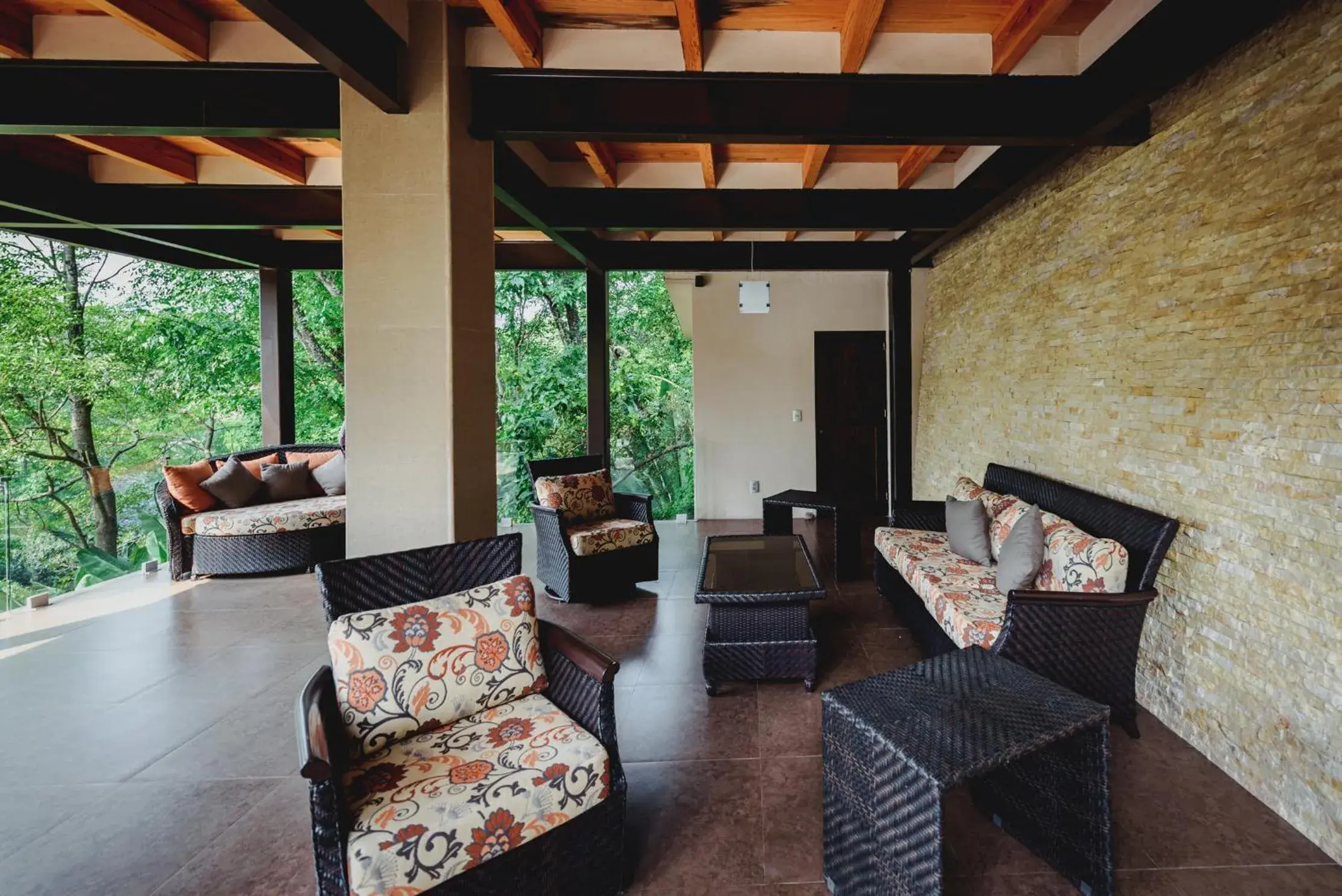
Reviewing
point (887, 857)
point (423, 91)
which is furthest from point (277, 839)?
point (423, 91)

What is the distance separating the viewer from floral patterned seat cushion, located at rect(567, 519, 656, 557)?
382 centimetres

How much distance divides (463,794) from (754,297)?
524cm

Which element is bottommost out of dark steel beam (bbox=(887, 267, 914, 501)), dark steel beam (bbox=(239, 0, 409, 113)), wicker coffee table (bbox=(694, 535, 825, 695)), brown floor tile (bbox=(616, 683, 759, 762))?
brown floor tile (bbox=(616, 683, 759, 762))

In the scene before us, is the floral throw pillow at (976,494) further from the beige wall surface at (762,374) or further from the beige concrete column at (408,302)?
the beige concrete column at (408,302)

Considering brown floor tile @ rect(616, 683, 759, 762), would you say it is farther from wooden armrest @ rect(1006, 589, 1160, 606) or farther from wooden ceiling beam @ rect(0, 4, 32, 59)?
wooden ceiling beam @ rect(0, 4, 32, 59)

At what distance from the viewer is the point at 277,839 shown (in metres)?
1.82

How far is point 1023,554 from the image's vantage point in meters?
2.55

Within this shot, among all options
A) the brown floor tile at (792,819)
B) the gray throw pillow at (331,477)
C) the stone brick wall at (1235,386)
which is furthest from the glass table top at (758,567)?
the gray throw pillow at (331,477)

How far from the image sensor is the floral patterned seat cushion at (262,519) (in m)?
4.52

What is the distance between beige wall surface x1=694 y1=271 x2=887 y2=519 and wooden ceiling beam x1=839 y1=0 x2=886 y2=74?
397 cm

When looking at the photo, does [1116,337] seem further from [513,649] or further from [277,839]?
[277,839]

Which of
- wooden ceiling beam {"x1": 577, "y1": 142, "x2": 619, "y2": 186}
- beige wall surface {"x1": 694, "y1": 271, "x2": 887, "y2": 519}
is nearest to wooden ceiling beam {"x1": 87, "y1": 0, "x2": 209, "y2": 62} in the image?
wooden ceiling beam {"x1": 577, "y1": 142, "x2": 619, "y2": 186}

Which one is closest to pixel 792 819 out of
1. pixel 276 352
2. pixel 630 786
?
pixel 630 786

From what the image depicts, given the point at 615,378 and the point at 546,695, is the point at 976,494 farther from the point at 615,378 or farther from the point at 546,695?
the point at 615,378
